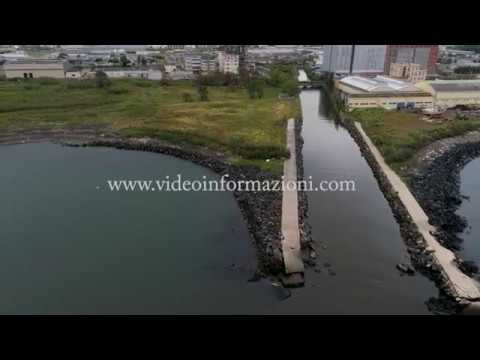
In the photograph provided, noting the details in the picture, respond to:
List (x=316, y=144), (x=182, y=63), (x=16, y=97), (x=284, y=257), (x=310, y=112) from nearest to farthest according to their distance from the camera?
(x=284, y=257) → (x=316, y=144) → (x=16, y=97) → (x=310, y=112) → (x=182, y=63)

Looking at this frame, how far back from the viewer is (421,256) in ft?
12.7

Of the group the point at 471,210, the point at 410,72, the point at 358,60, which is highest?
the point at 358,60

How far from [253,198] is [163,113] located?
543cm

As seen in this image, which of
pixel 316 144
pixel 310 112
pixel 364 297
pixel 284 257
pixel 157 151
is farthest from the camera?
pixel 310 112

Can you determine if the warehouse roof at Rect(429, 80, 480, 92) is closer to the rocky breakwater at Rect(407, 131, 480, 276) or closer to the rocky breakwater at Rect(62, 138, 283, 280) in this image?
the rocky breakwater at Rect(407, 131, 480, 276)

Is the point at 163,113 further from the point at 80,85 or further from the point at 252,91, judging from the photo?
the point at 80,85

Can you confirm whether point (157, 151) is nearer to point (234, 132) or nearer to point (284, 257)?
point (234, 132)

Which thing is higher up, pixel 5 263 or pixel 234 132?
pixel 234 132

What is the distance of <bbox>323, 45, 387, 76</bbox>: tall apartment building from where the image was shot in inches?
664

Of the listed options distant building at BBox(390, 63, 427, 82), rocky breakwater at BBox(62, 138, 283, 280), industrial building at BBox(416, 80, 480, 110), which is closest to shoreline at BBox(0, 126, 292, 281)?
rocky breakwater at BBox(62, 138, 283, 280)

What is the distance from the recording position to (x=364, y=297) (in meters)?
3.44

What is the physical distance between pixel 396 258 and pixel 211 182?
298cm

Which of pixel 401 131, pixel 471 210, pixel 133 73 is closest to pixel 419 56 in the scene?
pixel 401 131

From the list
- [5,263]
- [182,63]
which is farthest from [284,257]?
[182,63]
